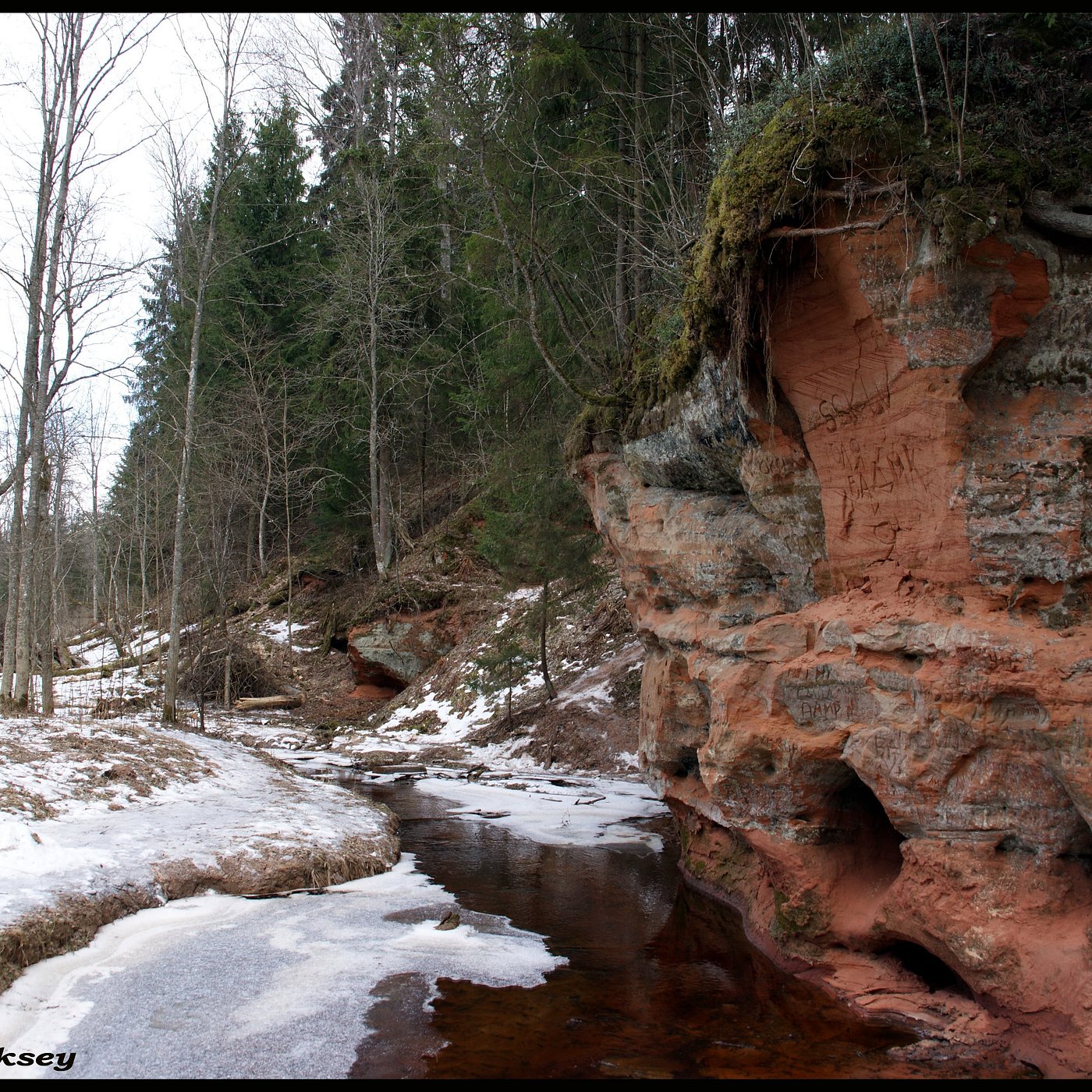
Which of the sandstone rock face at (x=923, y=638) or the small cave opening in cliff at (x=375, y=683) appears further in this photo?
the small cave opening in cliff at (x=375, y=683)

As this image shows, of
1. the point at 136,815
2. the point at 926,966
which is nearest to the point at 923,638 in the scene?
the point at 926,966

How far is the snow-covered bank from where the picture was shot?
636 cm

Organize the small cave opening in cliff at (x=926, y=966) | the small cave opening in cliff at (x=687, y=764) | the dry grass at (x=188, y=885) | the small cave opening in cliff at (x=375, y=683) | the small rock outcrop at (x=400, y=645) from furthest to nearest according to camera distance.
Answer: the small cave opening in cliff at (x=375, y=683)
the small rock outcrop at (x=400, y=645)
the small cave opening in cliff at (x=687, y=764)
the small cave opening in cliff at (x=926, y=966)
the dry grass at (x=188, y=885)

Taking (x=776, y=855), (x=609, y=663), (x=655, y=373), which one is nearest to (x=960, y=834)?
(x=776, y=855)

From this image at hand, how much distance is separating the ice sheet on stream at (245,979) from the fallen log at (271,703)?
49.4 feet

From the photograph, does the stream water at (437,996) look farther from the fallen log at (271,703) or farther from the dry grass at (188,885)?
the fallen log at (271,703)

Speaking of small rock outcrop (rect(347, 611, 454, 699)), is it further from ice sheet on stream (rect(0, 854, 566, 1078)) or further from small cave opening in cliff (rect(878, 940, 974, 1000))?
small cave opening in cliff (rect(878, 940, 974, 1000))

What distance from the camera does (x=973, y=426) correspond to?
566cm

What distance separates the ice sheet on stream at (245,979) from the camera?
473cm

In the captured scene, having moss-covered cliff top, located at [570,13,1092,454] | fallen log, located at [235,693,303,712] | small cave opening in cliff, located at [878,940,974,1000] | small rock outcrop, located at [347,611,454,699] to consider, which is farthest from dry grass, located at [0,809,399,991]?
fallen log, located at [235,693,303,712]

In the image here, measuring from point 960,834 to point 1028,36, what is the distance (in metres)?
5.60

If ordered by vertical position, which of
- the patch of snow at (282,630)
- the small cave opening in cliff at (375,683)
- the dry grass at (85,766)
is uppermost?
the patch of snow at (282,630)

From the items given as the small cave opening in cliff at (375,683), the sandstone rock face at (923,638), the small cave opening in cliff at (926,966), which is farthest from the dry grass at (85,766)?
the small cave opening in cliff at (375,683)

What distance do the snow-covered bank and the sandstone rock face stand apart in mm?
4362
